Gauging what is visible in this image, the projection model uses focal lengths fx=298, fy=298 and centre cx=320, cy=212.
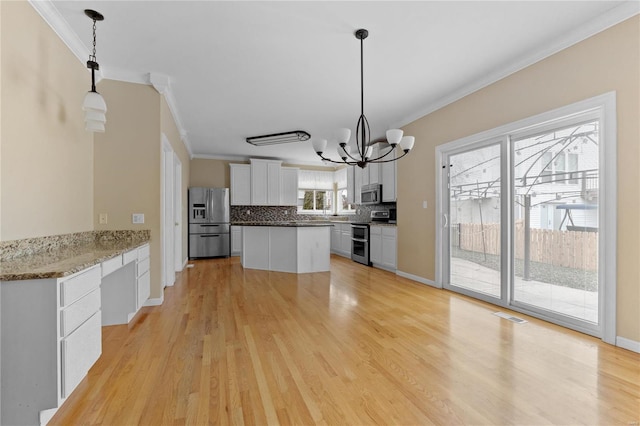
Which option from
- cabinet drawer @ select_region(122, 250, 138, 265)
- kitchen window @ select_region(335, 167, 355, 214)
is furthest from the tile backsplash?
cabinet drawer @ select_region(122, 250, 138, 265)

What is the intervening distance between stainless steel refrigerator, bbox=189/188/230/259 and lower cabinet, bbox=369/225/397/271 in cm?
350

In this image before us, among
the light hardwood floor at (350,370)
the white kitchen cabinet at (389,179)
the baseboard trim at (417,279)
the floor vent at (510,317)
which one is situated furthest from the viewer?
the white kitchen cabinet at (389,179)

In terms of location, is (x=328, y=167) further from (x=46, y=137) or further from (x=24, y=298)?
(x=24, y=298)

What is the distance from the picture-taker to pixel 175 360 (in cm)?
221

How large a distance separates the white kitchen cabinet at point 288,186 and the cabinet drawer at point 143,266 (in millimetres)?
4973

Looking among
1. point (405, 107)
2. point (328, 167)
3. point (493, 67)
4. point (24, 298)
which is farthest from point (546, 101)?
point (328, 167)

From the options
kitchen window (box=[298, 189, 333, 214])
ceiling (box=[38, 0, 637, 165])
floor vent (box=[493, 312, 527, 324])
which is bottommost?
floor vent (box=[493, 312, 527, 324])

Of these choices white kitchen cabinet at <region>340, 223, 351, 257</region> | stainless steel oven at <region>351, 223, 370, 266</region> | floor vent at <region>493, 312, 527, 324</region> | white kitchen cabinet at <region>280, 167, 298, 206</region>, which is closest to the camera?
floor vent at <region>493, 312, 527, 324</region>

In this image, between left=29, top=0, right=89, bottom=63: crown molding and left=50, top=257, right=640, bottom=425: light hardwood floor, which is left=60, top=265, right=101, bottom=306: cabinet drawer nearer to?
left=50, top=257, right=640, bottom=425: light hardwood floor

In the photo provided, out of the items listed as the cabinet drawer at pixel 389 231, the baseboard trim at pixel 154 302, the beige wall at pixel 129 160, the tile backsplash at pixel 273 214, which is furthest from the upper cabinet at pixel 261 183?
the baseboard trim at pixel 154 302

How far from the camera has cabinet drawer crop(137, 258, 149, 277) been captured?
9.87 feet

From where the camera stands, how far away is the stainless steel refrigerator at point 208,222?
6.89 metres

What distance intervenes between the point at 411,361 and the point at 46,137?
129 inches

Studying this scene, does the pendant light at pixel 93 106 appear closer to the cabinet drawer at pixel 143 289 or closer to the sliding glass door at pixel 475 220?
the cabinet drawer at pixel 143 289
